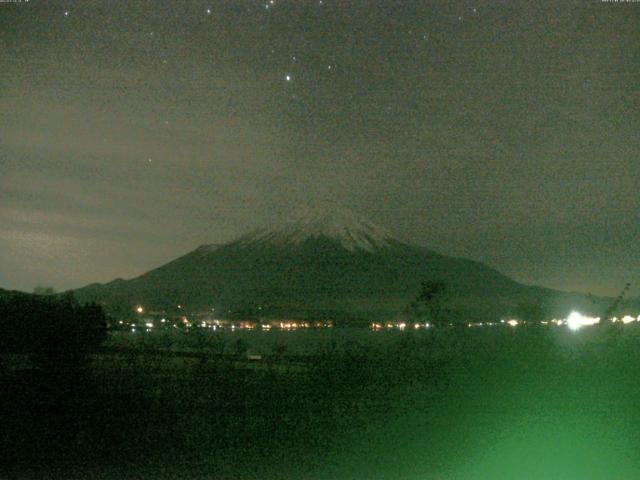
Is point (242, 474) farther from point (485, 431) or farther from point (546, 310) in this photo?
point (546, 310)

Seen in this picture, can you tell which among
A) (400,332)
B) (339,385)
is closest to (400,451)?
(339,385)

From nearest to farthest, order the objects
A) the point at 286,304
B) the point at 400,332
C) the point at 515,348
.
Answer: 1. the point at 515,348
2. the point at 400,332
3. the point at 286,304

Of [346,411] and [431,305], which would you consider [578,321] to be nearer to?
[431,305]

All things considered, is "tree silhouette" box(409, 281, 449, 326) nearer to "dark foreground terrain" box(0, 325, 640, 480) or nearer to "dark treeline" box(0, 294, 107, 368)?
"dark foreground terrain" box(0, 325, 640, 480)

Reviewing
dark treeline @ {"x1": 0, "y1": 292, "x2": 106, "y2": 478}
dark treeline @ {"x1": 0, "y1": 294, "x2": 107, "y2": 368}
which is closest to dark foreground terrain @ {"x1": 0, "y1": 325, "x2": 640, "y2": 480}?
dark treeline @ {"x1": 0, "y1": 292, "x2": 106, "y2": 478}

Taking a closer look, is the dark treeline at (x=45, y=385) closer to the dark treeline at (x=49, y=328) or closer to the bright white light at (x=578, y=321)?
the dark treeline at (x=49, y=328)

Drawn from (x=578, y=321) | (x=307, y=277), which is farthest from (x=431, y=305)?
(x=307, y=277)
